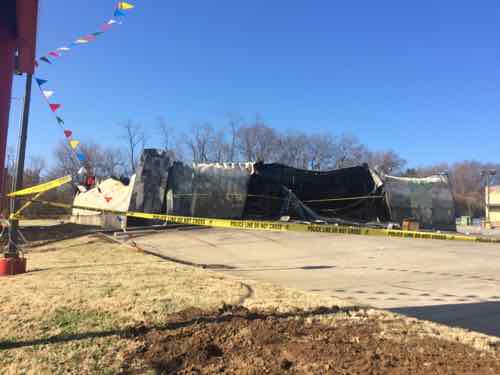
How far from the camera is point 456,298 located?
5.75 metres

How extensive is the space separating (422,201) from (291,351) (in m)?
21.1

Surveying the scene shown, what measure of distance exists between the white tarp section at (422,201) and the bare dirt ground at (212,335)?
17.1 metres

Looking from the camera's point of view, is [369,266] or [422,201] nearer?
[369,266]

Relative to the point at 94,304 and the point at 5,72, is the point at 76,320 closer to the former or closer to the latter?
the point at 94,304

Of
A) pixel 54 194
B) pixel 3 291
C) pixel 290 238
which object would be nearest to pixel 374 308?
pixel 3 291

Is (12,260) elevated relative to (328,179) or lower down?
lower down

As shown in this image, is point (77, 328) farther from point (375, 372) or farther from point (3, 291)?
point (375, 372)

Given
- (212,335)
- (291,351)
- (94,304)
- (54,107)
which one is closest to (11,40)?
(54,107)

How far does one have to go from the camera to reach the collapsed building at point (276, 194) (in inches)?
740

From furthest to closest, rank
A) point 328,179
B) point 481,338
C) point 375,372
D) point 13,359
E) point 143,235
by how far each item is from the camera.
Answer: point 328,179 < point 143,235 < point 481,338 < point 13,359 < point 375,372

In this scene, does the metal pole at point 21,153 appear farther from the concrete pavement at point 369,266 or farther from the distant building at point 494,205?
the distant building at point 494,205

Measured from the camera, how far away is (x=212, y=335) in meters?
3.75

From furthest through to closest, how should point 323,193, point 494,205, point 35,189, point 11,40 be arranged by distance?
point 494,205, point 323,193, point 35,189, point 11,40

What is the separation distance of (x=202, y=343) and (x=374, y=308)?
2488 mm
